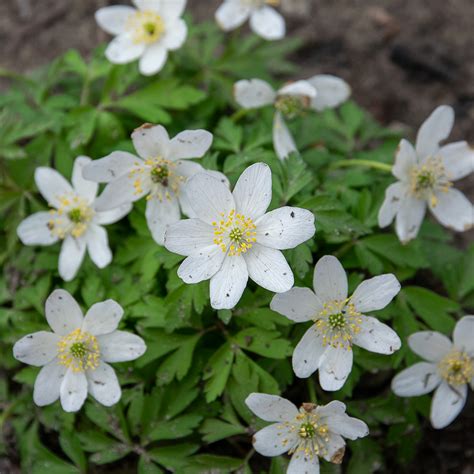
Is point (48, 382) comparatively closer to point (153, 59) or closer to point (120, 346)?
point (120, 346)

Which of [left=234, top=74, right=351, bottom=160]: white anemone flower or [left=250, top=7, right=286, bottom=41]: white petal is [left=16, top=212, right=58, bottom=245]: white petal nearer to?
[left=234, top=74, right=351, bottom=160]: white anemone flower

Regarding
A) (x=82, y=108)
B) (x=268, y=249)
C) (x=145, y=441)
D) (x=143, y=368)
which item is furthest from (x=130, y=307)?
(x=82, y=108)

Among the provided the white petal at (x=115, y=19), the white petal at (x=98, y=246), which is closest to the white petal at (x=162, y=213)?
the white petal at (x=98, y=246)

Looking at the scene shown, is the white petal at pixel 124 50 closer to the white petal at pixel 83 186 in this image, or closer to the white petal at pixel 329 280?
the white petal at pixel 83 186

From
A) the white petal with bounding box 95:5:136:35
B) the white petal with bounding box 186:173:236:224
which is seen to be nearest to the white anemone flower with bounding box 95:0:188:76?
the white petal with bounding box 95:5:136:35

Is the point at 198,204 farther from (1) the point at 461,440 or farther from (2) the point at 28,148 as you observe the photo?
(1) the point at 461,440

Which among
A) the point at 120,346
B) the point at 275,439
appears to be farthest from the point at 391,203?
the point at 120,346

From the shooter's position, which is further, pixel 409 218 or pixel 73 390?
pixel 409 218
